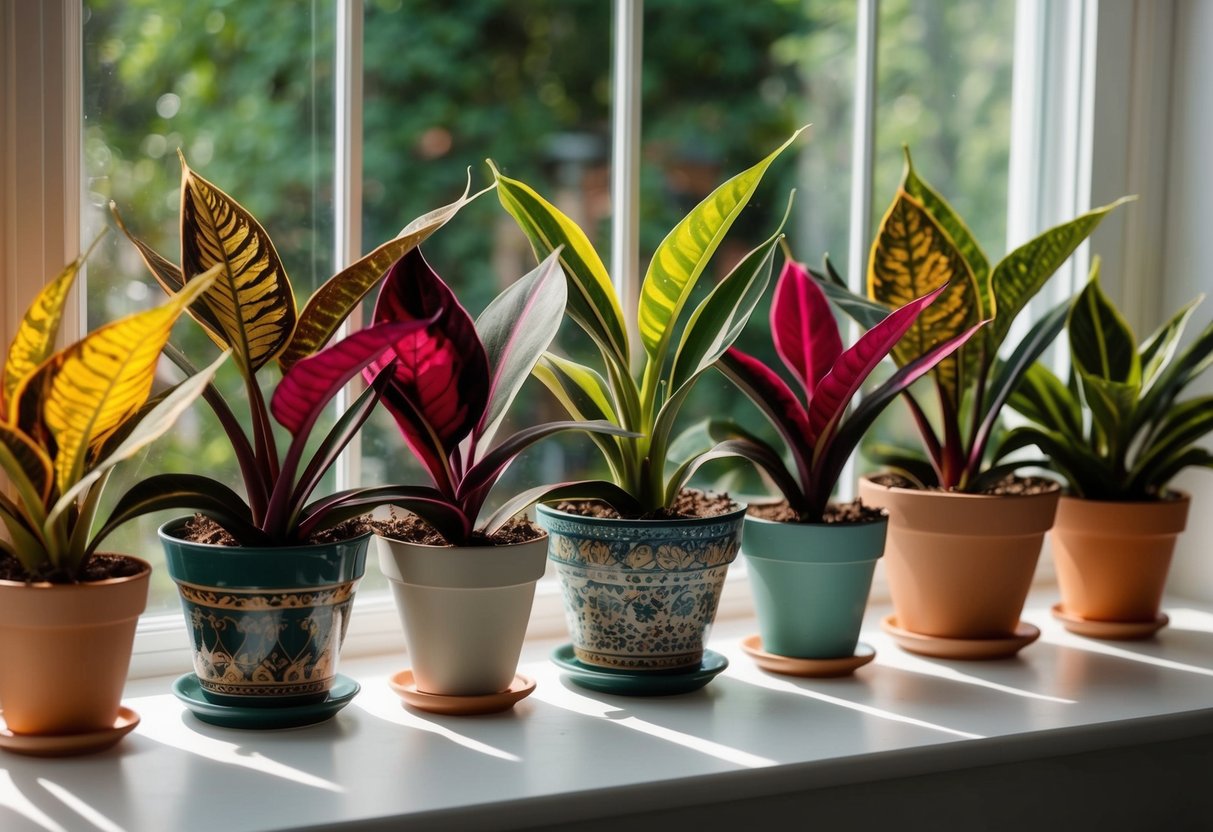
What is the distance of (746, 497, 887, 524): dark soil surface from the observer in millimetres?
1229

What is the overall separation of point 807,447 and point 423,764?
0.51 meters

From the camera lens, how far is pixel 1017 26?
1657 millimetres

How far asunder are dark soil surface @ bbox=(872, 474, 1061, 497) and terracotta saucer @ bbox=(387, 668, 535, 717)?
1.62 feet

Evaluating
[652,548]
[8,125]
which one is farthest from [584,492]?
[8,125]

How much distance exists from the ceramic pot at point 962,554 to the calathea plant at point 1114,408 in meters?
0.12

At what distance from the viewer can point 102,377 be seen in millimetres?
861

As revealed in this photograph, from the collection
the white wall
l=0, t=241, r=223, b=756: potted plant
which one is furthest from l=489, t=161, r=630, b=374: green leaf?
the white wall

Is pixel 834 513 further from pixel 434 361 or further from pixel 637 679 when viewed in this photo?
pixel 434 361

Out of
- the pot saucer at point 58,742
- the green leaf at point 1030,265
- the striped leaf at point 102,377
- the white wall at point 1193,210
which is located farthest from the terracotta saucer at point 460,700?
the white wall at point 1193,210

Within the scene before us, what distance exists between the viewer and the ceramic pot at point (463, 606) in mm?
1044

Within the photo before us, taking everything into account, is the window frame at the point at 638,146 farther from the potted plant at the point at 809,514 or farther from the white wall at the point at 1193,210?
the potted plant at the point at 809,514

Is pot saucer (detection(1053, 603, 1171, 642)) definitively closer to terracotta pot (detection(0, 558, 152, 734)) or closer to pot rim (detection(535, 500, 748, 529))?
pot rim (detection(535, 500, 748, 529))

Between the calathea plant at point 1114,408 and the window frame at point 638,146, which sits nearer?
the window frame at point 638,146

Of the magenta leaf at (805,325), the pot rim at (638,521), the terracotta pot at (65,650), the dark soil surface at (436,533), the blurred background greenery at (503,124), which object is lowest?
the terracotta pot at (65,650)
